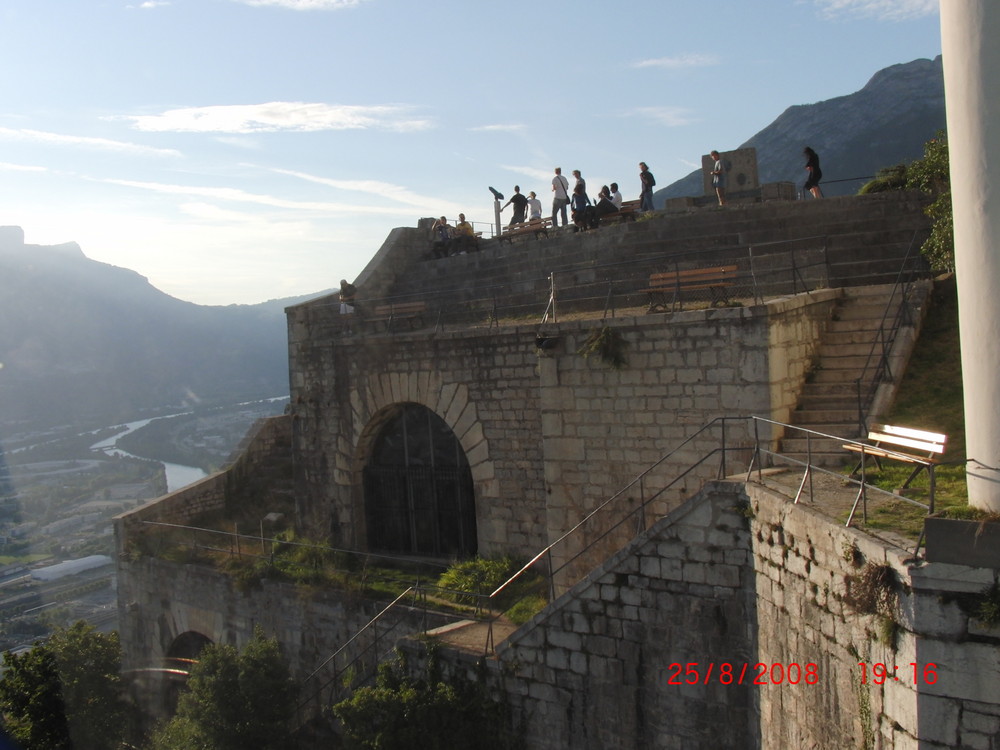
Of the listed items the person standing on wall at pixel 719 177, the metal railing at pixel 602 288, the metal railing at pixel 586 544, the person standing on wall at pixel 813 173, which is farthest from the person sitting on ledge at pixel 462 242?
the metal railing at pixel 586 544

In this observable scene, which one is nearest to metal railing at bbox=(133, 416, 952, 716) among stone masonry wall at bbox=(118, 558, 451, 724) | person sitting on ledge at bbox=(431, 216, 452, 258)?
stone masonry wall at bbox=(118, 558, 451, 724)

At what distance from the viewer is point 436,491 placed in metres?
14.8

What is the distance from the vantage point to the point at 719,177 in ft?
53.3

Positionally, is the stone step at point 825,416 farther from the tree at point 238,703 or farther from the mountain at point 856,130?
the mountain at point 856,130

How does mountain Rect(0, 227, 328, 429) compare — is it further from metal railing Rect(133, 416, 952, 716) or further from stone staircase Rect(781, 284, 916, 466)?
stone staircase Rect(781, 284, 916, 466)

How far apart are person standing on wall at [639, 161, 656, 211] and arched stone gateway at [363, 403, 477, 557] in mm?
6436

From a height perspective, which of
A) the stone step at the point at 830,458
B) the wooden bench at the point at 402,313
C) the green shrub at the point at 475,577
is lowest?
the green shrub at the point at 475,577

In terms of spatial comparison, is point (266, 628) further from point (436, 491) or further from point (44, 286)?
point (44, 286)

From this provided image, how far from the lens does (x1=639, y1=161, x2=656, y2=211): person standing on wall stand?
57.4ft

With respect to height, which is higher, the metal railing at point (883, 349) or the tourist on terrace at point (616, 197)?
the tourist on terrace at point (616, 197)

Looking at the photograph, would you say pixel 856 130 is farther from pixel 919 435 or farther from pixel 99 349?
pixel 99 349

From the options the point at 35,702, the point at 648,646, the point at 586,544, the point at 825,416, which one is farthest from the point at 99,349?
the point at 648,646

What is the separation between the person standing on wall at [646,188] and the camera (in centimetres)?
1750
